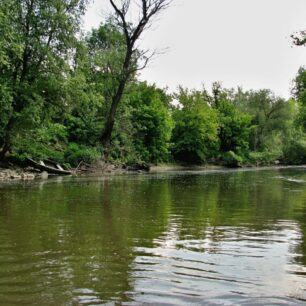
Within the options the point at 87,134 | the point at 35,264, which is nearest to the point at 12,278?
the point at 35,264

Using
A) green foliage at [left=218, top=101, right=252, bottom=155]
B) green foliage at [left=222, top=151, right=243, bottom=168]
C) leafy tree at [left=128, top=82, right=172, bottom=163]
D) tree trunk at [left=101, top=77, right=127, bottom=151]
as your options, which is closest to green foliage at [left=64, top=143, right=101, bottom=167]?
tree trunk at [left=101, top=77, right=127, bottom=151]

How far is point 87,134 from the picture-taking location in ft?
142

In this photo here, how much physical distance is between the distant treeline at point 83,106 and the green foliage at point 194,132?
0.50 feet

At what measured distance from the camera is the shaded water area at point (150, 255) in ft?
17.8

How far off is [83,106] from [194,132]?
126ft

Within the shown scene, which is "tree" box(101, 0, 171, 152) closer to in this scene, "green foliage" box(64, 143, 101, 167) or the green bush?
"green foliage" box(64, 143, 101, 167)

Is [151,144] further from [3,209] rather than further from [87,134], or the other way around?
[3,209]

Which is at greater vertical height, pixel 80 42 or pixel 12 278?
pixel 80 42

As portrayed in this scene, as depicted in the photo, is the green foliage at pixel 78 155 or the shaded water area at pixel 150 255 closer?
the shaded water area at pixel 150 255

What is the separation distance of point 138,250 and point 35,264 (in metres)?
1.88

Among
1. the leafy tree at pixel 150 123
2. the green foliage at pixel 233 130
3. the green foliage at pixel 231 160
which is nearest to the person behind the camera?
the leafy tree at pixel 150 123

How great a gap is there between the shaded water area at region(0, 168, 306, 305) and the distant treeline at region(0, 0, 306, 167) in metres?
14.1

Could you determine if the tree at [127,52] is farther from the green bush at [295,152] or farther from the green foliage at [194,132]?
the green bush at [295,152]

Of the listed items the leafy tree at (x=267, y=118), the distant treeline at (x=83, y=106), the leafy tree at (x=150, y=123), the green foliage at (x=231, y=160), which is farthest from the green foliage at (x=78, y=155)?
the leafy tree at (x=267, y=118)
